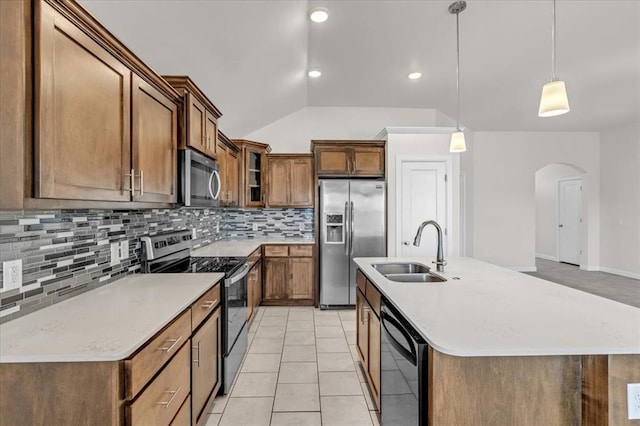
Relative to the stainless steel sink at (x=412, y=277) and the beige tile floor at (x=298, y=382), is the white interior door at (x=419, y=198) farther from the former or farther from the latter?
the stainless steel sink at (x=412, y=277)

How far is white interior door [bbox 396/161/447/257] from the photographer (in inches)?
169

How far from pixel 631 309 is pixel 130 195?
243cm

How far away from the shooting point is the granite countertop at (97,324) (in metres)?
1.06

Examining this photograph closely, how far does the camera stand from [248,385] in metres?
2.48

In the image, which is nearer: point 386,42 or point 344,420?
point 344,420

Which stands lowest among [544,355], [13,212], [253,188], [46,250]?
[544,355]

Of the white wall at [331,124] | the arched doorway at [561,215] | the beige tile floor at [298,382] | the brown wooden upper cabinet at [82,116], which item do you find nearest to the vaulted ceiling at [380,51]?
the white wall at [331,124]

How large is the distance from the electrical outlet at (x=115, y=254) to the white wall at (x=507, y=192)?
6.13 meters

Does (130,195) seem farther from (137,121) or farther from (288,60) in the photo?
(288,60)

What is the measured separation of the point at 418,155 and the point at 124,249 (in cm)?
Answer: 352

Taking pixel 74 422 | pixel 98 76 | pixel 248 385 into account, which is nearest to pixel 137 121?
pixel 98 76

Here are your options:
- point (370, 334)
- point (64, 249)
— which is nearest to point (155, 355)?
point (64, 249)

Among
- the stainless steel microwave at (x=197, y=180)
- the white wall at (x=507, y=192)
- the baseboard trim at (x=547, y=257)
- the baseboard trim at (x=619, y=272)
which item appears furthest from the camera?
the baseboard trim at (x=547, y=257)

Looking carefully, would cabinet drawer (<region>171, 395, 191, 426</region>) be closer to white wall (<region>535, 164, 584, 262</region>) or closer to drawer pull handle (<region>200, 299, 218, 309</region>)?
drawer pull handle (<region>200, 299, 218, 309</region>)
